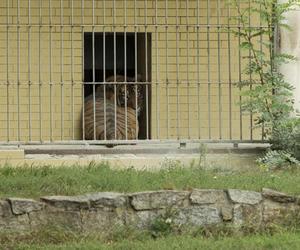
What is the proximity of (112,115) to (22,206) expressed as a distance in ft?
14.4

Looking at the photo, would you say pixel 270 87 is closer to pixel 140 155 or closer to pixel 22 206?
pixel 140 155

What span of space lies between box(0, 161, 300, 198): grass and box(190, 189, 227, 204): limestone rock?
0.12 metres

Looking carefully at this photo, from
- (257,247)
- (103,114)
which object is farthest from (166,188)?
(103,114)

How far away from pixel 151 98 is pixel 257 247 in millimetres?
5408

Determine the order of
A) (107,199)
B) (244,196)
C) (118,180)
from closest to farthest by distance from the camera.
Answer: (107,199)
(244,196)
(118,180)

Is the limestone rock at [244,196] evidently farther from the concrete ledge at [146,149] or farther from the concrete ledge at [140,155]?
the concrete ledge at [146,149]

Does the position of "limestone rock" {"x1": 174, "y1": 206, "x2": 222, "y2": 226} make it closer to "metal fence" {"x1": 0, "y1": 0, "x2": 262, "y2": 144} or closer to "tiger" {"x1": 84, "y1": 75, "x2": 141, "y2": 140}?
"tiger" {"x1": 84, "y1": 75, "x2": 141, "y2": 140}

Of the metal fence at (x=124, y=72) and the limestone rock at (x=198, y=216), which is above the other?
the metal fence at (x=124, y=72)

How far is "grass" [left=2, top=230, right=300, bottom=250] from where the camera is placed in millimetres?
6805

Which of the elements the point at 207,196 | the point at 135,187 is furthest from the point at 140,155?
the point at 207,196

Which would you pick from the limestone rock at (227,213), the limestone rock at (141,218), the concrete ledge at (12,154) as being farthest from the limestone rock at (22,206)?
the concrete ledge at (12,154)

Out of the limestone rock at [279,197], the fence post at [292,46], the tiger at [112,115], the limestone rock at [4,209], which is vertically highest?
the fence post at [292,46]

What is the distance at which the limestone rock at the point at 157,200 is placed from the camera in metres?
7.43

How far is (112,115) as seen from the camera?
454 inches
